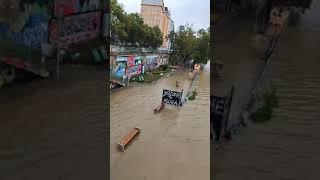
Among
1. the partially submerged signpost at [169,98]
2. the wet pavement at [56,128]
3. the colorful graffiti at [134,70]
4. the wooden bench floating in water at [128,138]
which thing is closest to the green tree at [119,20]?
the colorful graffiti at [134,70]

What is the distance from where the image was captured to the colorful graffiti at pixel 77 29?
312 cm

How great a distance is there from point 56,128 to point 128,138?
144 cm

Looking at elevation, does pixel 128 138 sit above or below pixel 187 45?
below

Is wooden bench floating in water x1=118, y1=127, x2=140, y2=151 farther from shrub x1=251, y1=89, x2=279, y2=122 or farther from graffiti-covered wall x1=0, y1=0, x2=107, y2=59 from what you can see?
shrub x1=251, y1=89, x2=279, y2=122

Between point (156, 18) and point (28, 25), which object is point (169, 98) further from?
point (28, 25)

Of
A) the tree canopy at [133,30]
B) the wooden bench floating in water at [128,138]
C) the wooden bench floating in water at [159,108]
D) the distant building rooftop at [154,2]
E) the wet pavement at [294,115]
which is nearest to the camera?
the wet pavement at [294,115]

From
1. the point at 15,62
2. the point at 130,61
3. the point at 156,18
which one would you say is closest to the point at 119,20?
the point at 156,18

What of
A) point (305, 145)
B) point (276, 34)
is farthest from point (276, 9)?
point (305, 145)

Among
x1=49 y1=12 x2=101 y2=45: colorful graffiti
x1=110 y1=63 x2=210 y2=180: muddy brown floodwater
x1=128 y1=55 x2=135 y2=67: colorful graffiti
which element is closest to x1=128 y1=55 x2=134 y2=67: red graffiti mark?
x1=128 y1=55 x2=135 y2=67: colorful graffiti

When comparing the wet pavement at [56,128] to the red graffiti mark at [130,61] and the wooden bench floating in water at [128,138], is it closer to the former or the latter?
the wooden bench floating in water at [128,138]

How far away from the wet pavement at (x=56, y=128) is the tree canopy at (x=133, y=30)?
1407mm

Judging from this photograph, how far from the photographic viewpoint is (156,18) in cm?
475

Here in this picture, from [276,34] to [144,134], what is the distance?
2.48 m

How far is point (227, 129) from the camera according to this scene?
2730 millimetres
